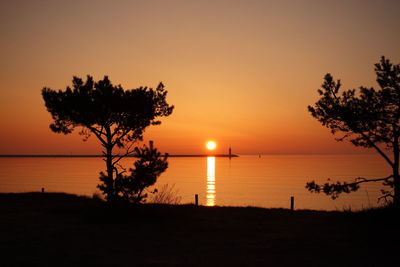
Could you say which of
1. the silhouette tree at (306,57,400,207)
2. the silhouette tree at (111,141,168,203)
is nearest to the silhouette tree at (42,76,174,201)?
the silhouette tree at (111,141,168,203)

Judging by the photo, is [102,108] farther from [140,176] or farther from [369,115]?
[369,115]

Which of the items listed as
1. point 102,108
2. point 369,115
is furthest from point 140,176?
point 369,115

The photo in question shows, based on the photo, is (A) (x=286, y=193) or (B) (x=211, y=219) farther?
(A) (x=286, y=193)

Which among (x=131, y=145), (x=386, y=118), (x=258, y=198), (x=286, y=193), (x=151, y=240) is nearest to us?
(x=151, y=240)

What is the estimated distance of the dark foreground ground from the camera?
38.4 ft

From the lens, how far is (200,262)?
11344 mm

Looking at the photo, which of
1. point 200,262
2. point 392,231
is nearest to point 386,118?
point 392,231

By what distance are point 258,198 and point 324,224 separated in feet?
140

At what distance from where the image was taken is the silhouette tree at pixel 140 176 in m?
19.7

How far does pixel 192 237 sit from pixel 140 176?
A: 5.64 m

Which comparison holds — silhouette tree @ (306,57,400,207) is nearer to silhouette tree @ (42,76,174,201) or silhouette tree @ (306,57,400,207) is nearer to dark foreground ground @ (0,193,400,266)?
dark foreground ground @ (0,193,400,266)

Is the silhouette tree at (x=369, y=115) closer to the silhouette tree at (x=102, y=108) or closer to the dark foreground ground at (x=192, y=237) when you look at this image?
the dark foreground ground at (x=192, y=237)

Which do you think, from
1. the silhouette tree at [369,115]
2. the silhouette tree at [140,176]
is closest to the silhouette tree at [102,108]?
the silhouette tree at [140,176]

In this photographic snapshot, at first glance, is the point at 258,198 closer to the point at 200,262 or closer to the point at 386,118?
the point at 386,118
